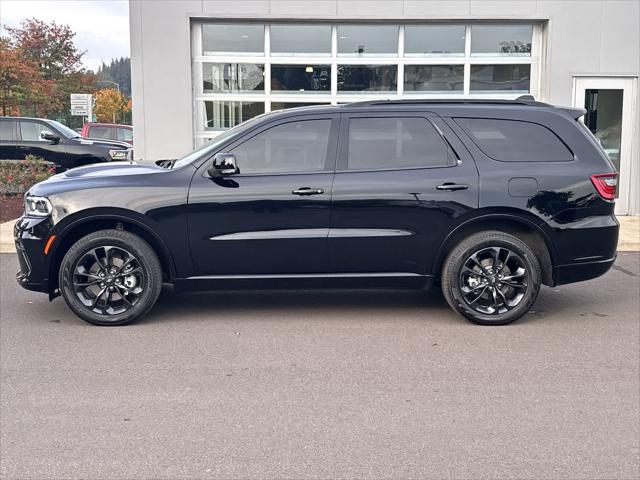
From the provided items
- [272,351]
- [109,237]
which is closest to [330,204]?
[272,351]

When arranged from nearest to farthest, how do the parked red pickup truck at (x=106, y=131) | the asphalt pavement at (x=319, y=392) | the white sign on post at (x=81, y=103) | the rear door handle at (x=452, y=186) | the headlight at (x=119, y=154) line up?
1. the asphalt pavement at (x=319, y=392)
2. the rear door handle at (x=452, y=186)
3. the headlight at (x=119, y=154)
4. the parked red pickup truck at (x=106, y=131)
5. the white sign on post at (x=81, y=103)

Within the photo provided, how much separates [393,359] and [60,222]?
118 inches

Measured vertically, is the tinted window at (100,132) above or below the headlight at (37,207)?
above

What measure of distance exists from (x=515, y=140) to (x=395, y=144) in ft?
3.50

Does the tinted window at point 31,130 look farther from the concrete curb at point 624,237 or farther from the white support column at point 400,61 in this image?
the white support column at point 400,61

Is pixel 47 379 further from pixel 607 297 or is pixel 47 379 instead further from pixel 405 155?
pixel 607 297

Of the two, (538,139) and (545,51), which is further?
(545,51)

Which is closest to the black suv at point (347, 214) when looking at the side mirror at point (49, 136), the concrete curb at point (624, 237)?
the concrete curb at point (624, 237)

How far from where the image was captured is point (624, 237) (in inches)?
408

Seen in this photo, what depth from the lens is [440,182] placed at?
6.26 m

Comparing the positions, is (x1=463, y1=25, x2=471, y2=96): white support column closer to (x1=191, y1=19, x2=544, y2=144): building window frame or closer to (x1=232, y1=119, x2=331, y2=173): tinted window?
(x1=191, y1=19, x2=544, y2=144): building window frame

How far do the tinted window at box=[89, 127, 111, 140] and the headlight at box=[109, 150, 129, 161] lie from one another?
6.04 meters

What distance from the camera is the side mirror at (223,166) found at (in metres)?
5.98

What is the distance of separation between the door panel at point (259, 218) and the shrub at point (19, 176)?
27.2 feet
